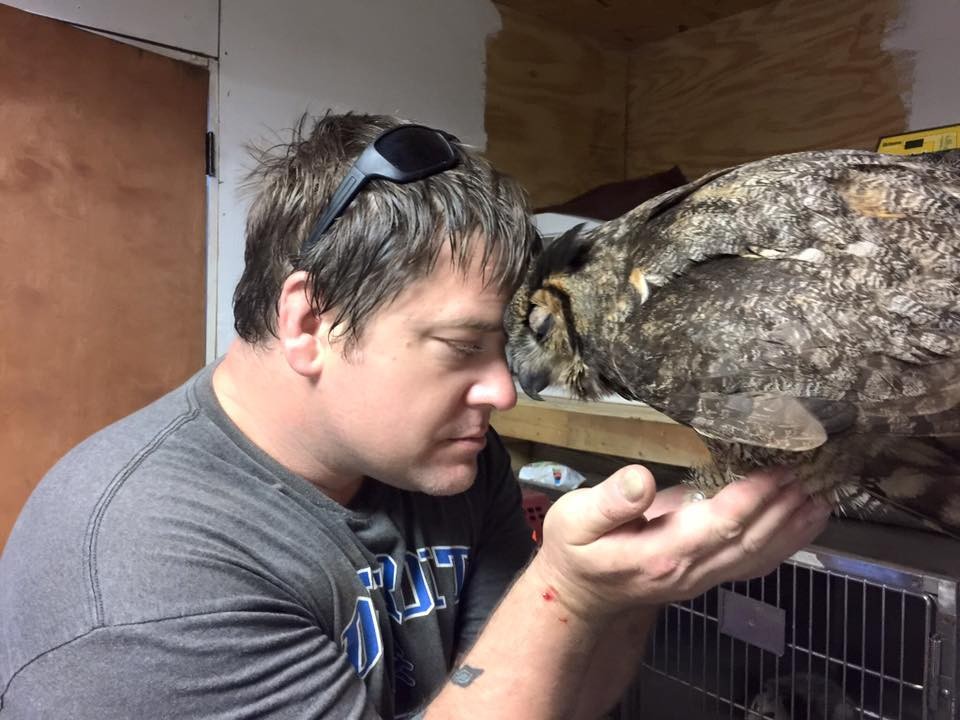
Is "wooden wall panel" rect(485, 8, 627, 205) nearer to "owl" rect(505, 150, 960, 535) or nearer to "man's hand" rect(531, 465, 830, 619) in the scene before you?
"owl" rect(505, 150, 960, 535)

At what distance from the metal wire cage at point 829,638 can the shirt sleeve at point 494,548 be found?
393 millimetres

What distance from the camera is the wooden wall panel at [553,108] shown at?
2.67 m

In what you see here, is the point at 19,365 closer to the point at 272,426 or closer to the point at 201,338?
the point at 201,338

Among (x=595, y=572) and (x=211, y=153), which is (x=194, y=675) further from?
(x=211, y=153)

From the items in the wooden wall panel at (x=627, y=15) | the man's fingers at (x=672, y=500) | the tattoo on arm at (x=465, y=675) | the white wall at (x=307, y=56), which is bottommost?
the tattoo on arm at (x=465, y=675)

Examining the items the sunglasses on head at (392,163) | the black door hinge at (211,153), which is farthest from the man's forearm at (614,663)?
the black door hinge at (211,153)

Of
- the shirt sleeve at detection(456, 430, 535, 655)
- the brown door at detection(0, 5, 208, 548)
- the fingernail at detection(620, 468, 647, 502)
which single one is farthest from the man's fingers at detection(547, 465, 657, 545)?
the brown door at detection(0, 5, 208, 548)

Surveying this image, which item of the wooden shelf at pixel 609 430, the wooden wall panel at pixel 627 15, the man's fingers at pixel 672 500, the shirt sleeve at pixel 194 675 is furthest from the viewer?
the wooden wall panel at pixel 627 15

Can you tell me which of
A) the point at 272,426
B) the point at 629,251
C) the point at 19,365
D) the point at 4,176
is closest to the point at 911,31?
the point at 629,251

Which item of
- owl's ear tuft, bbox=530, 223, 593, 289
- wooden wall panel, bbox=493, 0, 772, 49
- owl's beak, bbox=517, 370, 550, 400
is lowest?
owl's beak, bbox=517, 370, 550, 400

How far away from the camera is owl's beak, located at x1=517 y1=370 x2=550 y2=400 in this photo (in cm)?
131

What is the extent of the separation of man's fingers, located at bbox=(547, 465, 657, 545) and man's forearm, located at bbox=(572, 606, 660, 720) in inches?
16.5

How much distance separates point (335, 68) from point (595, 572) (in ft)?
6.54

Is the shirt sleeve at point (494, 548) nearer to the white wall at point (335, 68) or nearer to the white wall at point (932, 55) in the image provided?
the white wall at point (335, 68)
